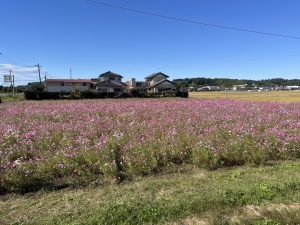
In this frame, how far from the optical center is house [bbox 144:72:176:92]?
353 ft

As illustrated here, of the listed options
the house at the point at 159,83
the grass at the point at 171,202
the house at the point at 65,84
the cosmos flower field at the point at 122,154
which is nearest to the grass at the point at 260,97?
the house at the point at 159,83

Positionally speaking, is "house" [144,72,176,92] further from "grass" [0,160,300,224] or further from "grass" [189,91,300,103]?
"grass" [0,160,300,224]

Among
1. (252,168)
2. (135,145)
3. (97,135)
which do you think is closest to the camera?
(252,168)

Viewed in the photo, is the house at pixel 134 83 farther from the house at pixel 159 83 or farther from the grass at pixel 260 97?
the grass at pixel 260 97

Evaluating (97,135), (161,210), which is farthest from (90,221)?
(97,135)

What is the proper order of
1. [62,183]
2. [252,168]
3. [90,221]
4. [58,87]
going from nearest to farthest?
[90,221] < [62,183] < [252,168] < [58,87]

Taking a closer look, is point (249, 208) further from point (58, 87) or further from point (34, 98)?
point (58, 87)

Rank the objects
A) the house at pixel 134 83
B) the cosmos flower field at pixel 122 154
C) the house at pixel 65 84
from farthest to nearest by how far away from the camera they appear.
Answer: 1. the house at pixel 134 83
2. the house at pixel 65 84
3. the cosmos flower field at pixel 122 154

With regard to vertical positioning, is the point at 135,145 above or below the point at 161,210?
above

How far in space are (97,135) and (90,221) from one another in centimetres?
640

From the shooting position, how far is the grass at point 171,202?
16.2 feet

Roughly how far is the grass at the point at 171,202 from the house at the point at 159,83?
91411 mm

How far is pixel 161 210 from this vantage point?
A: 5125mm

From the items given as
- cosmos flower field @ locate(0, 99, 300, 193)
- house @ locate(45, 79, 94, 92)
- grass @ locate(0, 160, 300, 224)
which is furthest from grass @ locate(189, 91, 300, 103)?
grass @ locate(0, 160, 300, 224)
